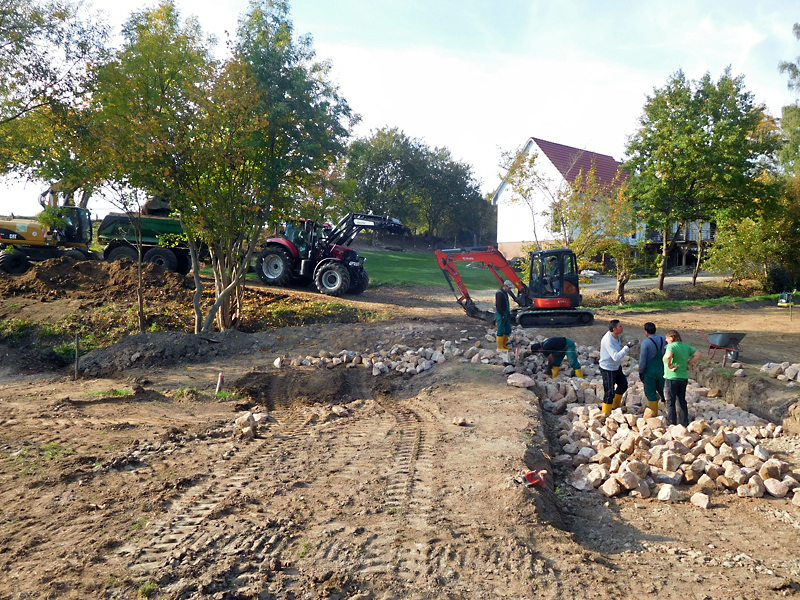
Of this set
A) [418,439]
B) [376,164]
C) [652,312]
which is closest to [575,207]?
[652,312]

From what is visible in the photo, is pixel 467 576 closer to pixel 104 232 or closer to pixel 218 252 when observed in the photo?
pixel 218 252

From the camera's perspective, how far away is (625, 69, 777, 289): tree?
1994 cm

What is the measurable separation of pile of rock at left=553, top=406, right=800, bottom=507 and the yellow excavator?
52.6 feet

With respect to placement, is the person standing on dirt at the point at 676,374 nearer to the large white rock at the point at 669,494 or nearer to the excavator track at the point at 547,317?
the large white rock at the point at 669,494

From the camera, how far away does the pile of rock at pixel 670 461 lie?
619 centimetres

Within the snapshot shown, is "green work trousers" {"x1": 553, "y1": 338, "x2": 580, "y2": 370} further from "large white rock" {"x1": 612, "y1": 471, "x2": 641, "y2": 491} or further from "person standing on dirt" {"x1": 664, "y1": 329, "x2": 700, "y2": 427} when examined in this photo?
"large white rock" {"x1": 612, "y1": 471, "x2": 641, "y2": 491}

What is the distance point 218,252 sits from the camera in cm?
1352

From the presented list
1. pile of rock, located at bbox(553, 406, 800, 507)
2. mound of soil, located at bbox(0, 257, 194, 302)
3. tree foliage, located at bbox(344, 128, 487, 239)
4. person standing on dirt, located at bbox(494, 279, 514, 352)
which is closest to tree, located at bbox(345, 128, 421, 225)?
tree foliage, located at bbox(344, 128, 487, 239)

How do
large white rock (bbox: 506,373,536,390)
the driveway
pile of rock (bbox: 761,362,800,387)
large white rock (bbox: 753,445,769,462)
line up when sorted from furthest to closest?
the driveway
pile of rock (bbox: 761,362,800,387)
large white rock (bbox: 506,373,536,390)
large white rock (bbox: 753,445,769,462)

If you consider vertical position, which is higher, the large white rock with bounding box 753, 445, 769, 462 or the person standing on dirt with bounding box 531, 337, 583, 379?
the person standing on dirt with bounding box 531, 337, 583, 379

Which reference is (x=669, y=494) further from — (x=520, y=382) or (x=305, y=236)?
(x=305, y=236)

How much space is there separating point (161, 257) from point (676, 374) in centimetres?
1627

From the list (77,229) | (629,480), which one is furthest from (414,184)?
(629,480)

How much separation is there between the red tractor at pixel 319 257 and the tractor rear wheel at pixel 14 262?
7039 mm
